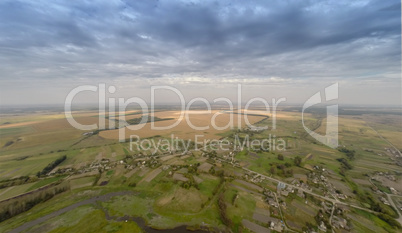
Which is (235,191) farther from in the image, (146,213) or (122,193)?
(122,193)

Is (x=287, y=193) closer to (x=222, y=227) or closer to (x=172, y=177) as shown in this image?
(x=222, y=227)

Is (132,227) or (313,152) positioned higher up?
(313,152)

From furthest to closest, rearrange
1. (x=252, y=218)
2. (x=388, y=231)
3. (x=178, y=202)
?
(x=178, y=202) < (x=252, y=218) < (x=388, y=231)

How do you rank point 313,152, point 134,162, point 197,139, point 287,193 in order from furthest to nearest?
point 197,139
point 313,152
point 134,162
point 287,193

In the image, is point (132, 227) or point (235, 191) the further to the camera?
point (235, 191)

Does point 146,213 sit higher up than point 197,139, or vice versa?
point 197,139

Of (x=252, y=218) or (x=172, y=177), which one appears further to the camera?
(x=172, y=177)

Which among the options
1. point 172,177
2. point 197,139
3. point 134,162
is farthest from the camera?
point 197,139

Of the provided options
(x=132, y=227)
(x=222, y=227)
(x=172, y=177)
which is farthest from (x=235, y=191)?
(x=132, y=227)

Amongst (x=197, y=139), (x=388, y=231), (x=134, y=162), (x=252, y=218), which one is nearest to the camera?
(x=388, y=231)

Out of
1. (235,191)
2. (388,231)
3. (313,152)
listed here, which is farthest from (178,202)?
(313,152)
